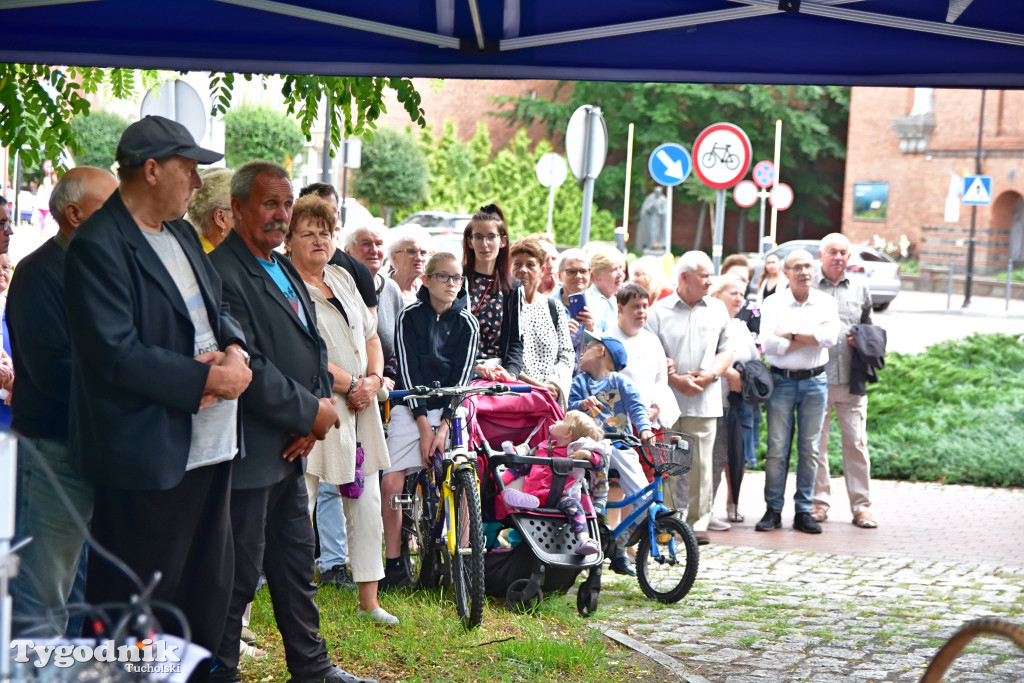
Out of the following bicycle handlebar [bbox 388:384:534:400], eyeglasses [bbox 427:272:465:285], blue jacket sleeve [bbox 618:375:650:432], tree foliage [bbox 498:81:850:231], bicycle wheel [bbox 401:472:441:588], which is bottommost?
bicycle wheel [bbox 401:472:441:588]

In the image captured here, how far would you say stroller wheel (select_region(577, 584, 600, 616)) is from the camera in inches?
262

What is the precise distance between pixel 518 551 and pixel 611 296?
128 inches

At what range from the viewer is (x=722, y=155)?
13.3 m

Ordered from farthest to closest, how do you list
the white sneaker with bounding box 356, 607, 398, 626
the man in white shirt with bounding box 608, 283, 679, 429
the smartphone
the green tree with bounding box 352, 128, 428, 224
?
the green tree with bounding box 352, 128, 428, 224
the smartphone
the man in white shirt with bounding box 608, 283, 679, 429
the white sneaker with bounding box 356, 607, 398, 626

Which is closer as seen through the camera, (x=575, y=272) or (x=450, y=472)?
(x=450, y=472)

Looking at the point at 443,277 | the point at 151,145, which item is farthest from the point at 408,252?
the point at 151,145

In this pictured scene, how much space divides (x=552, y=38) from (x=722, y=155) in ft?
24.0

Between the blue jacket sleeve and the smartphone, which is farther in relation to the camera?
the smartphone

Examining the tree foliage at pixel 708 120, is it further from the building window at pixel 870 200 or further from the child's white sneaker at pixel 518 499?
the child's white sneaker at pixel 518 499

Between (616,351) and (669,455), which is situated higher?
(616,351)

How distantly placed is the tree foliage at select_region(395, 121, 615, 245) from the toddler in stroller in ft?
126

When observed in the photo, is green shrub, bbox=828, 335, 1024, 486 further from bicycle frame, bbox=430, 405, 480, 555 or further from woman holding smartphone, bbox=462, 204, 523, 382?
bicycle frame, bbox=430, 405, 480, 555

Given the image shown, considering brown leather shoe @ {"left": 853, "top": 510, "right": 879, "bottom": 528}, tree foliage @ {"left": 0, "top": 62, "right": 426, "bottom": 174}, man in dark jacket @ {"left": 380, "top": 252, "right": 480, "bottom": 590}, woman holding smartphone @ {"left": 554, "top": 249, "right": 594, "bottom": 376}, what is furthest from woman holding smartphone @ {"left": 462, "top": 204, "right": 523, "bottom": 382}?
brown leather shoe @ {"left": 853, "top": 510, "right": 879, "bottom": 528}

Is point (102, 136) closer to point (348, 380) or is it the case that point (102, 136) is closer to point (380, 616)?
point (380, 616)
